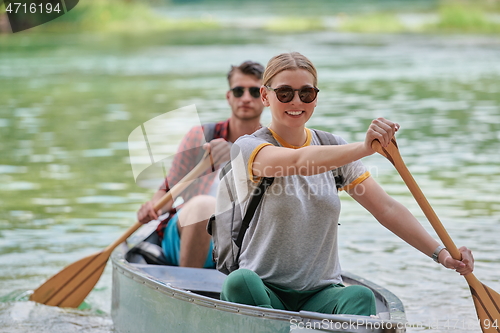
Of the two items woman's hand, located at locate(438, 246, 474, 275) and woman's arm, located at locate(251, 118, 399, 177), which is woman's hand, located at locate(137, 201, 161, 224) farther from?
woman's hand, located at locate(438, 246, 474, 275)

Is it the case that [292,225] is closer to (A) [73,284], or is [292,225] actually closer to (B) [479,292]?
(B) [479,292]

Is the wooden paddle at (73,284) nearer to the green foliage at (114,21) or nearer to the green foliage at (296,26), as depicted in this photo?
the green foliage at (296,26)

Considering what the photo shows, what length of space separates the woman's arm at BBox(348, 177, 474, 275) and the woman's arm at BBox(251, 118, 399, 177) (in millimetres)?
356

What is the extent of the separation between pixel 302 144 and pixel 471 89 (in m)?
12.8

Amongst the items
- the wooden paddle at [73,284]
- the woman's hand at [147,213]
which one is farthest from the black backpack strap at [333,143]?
the wooden paddle at [73,284]

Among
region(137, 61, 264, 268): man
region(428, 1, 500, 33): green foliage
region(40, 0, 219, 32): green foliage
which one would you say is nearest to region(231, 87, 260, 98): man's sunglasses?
region(137, 61, 264, 268): man

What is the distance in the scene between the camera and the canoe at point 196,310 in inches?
104

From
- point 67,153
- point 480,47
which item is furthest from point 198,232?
point 480,47

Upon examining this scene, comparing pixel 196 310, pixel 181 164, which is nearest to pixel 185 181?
pixel 181 164

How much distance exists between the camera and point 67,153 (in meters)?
9.68

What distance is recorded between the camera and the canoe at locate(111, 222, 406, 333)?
2.65 meters

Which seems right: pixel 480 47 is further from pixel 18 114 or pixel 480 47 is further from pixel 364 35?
pixel 18 114

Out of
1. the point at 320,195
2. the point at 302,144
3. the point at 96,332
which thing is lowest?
the point at 96,332

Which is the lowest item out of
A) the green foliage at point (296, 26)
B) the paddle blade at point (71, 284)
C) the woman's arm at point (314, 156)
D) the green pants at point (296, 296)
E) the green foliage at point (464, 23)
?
the paddle blade at point (71, 284)
